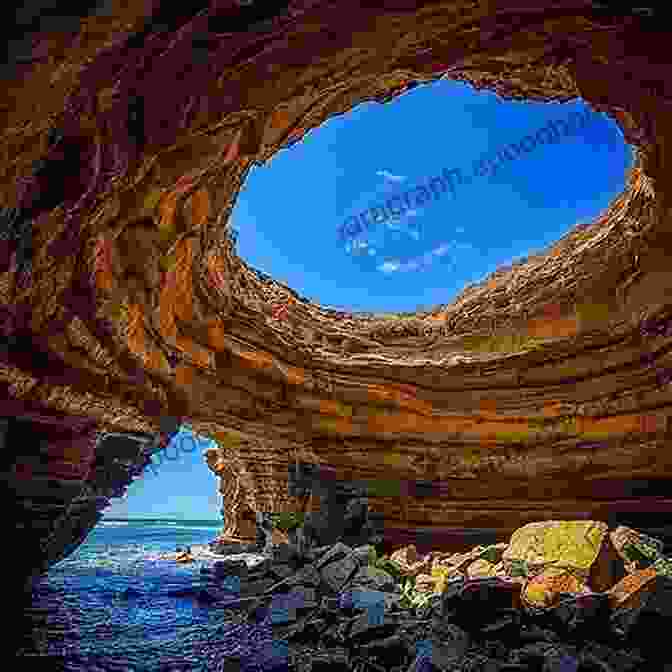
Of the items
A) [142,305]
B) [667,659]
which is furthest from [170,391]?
[667,659]

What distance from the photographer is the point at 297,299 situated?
12.6 metres

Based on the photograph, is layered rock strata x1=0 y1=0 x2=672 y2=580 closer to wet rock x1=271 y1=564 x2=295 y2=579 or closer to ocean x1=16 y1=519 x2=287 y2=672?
ocean x1=16 y1=519 x2=287 y2=672

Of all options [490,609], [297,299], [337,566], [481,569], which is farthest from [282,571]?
[297,299]

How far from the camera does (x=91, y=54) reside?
9.75ft

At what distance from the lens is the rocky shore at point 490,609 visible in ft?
18.4

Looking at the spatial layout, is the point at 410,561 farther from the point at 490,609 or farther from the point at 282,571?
the point at 490,609

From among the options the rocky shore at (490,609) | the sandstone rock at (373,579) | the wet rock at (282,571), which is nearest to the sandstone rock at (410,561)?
the rocky shore at (490,609)

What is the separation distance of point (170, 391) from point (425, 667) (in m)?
7.47

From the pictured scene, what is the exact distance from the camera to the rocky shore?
5594 mm

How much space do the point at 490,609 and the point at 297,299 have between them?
27.9 ft

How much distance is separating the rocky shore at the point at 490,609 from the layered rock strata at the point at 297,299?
3.04 meters

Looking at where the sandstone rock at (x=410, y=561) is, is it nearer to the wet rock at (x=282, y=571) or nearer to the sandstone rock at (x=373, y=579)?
the sandstone rock at (x=373, y=579)

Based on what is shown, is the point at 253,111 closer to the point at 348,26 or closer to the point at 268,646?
the point at 348,26

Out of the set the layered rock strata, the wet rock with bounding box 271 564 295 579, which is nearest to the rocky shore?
the wet rock with bounding box 271 564 295 579
